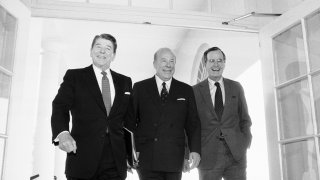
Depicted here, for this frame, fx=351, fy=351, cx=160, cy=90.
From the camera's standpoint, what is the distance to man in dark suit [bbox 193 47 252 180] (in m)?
2.30

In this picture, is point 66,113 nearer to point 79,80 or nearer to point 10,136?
point 79,80

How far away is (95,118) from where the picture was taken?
5.82 feet

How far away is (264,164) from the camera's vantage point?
3.45 m

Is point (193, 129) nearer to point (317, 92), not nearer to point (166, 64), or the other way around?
point (166, 64)

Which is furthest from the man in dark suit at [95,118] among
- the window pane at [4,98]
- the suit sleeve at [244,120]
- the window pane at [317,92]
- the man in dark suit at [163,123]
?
the window pane at [317,92]

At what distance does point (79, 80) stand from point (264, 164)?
7.53 feet

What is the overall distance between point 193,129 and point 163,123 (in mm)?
202

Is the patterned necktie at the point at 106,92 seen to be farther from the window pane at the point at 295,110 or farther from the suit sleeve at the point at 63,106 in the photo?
the window pane at the point at 295,110

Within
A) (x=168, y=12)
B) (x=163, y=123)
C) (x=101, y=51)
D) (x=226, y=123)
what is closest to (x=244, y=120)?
(x=226, y=123)

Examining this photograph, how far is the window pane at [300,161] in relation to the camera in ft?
7.50

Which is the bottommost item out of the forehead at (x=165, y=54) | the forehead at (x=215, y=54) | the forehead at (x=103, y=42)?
the forehead at (x=103, y=42)

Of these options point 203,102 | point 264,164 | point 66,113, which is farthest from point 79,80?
point 264,164

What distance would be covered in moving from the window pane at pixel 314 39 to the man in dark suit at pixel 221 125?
1.73 feet

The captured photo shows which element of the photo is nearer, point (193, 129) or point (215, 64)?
point (193, 129)
